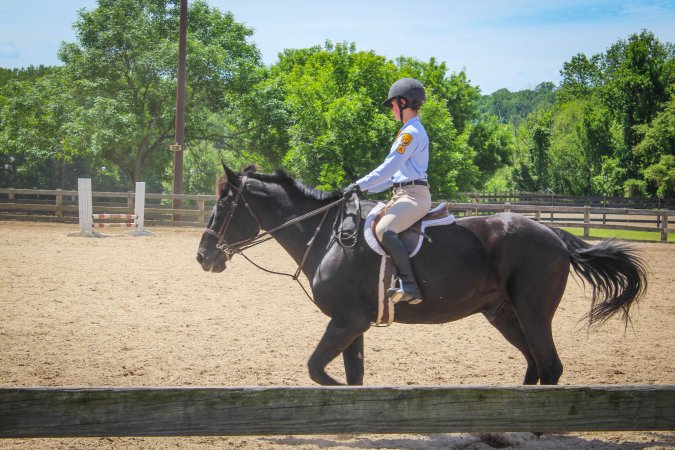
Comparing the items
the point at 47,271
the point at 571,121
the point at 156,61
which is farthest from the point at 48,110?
the point at 571,121

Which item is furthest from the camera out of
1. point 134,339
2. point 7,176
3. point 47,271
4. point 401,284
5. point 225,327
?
point 7,176

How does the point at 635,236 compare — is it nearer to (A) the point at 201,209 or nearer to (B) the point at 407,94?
(A) the point at 201,209

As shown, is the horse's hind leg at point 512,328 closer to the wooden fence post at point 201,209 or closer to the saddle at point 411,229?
the saddle at point 411,229

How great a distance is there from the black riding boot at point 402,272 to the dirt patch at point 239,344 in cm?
117

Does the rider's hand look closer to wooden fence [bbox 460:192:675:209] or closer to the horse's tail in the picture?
the horse's tail

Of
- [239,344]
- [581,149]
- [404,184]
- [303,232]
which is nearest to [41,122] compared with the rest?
[239,344]

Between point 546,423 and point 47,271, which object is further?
point 47,271

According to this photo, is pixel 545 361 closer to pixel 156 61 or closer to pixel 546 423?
pixel 546 423

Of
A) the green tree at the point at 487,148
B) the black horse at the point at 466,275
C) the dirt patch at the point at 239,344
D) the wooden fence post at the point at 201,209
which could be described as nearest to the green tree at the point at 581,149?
the green tree at the point at 487,148

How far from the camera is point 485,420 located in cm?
326

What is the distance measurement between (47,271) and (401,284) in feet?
34.0

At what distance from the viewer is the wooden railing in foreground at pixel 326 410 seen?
3.03 meters

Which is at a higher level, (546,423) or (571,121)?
(571,121)

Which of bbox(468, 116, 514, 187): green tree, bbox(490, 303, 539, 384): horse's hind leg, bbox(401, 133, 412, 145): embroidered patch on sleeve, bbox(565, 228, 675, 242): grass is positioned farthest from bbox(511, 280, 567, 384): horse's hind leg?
bbox(468, 116, 514, 187): green tree
